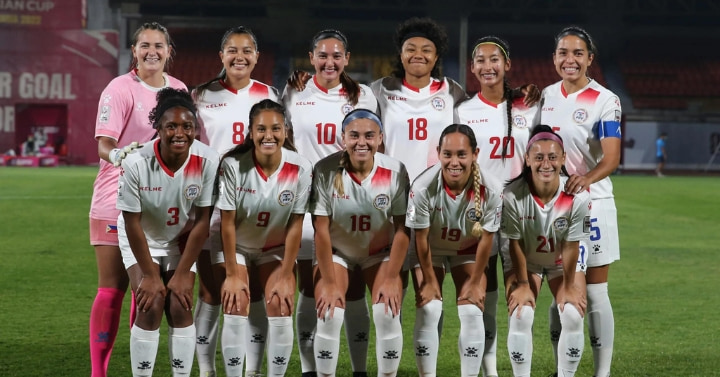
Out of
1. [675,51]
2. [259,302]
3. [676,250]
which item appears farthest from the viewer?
[675,51]

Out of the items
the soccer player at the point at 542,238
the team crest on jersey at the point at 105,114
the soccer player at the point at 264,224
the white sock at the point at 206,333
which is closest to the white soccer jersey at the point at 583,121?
the soccer player at the point at 542,238

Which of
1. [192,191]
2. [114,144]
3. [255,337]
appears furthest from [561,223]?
[114,144]

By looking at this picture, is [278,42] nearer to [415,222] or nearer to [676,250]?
[676,250]

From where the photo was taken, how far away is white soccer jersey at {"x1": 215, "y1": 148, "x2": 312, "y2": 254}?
14.1 feet

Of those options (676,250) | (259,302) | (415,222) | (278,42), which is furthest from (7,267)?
(278,42)

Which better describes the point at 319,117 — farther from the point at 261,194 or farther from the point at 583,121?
the point at 583,121

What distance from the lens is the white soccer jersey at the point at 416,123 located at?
4836 mm

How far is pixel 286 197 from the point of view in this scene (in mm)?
4316

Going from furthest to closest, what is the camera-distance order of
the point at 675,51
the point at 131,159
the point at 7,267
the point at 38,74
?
1. the point at 675,51
2. the point at 38,74
3. the point at 7,267
4. the point at 131,159

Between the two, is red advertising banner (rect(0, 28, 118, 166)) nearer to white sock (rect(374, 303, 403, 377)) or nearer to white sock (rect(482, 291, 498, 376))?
white sock (rect(482, 291, 498, 376))

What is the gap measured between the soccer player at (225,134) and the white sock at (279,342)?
1.01ft

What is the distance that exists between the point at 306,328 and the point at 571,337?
53.5 inches

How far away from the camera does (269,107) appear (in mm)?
4281

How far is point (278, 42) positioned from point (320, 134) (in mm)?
26204
